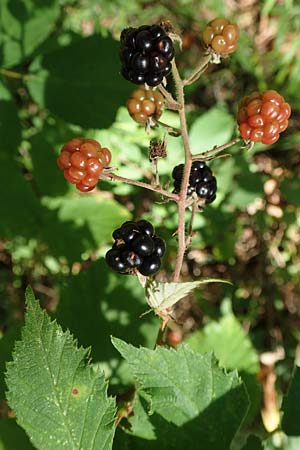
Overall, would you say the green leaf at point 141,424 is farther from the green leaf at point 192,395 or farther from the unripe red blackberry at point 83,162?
the unripe red blackberry at point 83,162

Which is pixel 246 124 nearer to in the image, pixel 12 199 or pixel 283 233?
pixel 12 199

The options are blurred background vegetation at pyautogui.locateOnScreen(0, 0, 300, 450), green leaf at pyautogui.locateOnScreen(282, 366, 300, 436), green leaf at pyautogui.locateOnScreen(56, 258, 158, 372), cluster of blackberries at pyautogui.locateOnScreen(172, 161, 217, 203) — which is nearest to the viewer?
cluster of blackberries at pyautogui.locateOnScreen(172, 161, 217, 203)

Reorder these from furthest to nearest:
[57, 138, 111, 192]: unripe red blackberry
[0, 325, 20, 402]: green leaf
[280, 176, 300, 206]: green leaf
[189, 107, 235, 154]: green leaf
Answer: [280, 176, 300, 206]: green leaf, [189, 107, 235, 154]: green leaf, [0, 325, 20, 402]: green leaf, [57, 138, 111, 192]: unripe red blackberry

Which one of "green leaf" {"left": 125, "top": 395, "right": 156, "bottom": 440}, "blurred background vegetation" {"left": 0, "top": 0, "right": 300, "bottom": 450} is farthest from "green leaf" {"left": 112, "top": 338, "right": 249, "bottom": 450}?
"blurred background vegetation" {"left": 0, "top": 0, "right": 300, "bottom": 450}

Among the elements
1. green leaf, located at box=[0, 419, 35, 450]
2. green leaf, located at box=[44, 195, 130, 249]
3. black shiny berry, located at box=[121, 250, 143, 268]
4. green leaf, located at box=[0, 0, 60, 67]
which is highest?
green leaf, located at box=[0, 0, 60, 67]

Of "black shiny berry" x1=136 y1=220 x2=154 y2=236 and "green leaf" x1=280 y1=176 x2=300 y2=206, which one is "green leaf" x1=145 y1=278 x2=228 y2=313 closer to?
"black shiny berry" x1=136 y1=220 x2=154 y2=236

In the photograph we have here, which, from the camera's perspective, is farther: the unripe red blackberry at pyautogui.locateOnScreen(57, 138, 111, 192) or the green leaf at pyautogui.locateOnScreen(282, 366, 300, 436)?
the green leaf at pyautogui.locateOnScreen(282, 366, 300, 436)

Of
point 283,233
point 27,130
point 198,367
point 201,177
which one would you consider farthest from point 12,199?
point 283,233
